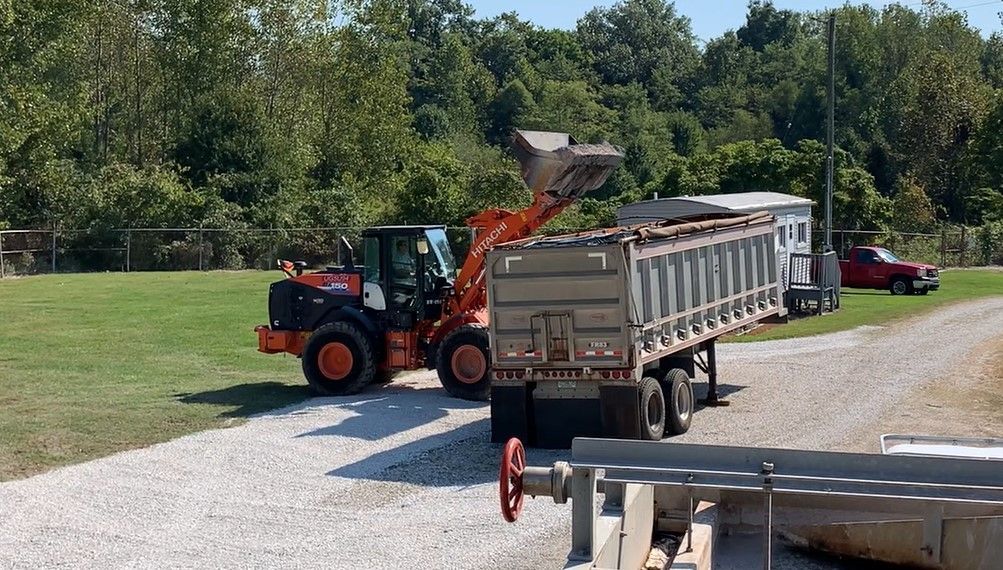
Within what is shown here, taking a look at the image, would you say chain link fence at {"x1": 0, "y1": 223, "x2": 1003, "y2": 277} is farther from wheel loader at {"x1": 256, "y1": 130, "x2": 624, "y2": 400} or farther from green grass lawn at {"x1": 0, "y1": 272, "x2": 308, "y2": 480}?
wheel loader at {"x1": 256, "y1": 130, "x2": 624, "y2": 400}

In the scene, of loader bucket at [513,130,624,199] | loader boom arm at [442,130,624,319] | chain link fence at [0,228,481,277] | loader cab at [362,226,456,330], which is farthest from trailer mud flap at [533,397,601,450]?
chain link fence at [0,228,481,277]

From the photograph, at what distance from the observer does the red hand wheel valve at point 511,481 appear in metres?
6.22

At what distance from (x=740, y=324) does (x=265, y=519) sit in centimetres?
847

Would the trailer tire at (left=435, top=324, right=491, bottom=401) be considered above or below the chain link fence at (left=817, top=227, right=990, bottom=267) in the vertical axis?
below

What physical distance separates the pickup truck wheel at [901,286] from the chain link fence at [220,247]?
360 inches

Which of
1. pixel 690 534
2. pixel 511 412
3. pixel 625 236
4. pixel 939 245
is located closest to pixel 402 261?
pixel 511 412

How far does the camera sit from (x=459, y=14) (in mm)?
118125

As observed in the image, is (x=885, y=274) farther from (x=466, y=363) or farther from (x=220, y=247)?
(x=220, y=247)

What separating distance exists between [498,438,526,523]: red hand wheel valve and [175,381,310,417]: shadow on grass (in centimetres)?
1040

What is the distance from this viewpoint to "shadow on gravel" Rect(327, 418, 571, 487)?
41.1 ft

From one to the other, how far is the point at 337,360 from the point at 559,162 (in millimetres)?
4508

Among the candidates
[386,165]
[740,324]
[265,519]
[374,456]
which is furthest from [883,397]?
[386,165]

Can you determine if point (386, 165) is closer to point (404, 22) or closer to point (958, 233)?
point (404, 22)

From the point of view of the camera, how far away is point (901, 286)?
3728 cm
